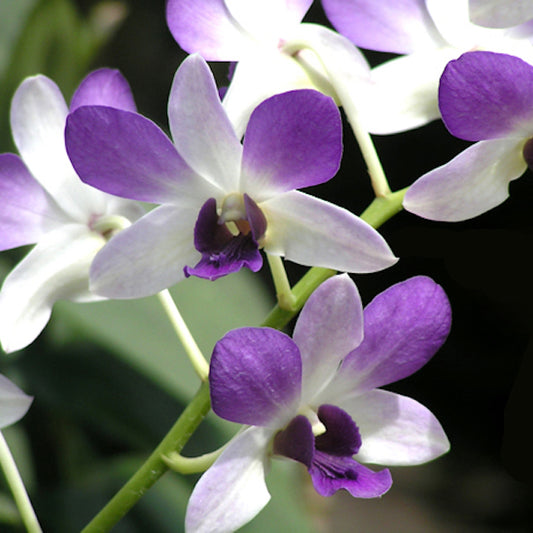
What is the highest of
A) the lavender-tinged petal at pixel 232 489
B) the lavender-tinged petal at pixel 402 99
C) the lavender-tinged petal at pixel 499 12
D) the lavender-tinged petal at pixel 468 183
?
the lavender-tinged petal at pixel 499 12

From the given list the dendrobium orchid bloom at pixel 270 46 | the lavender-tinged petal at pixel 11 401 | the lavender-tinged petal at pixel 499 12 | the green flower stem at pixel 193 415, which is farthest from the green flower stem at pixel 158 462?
the lavender-tinged petal at pixel 499 12

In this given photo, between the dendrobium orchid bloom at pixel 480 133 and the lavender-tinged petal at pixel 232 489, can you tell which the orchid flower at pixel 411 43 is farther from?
the lavender-tinged petal at pixel 232 489

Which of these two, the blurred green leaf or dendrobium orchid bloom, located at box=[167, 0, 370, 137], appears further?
the blurred green leaf

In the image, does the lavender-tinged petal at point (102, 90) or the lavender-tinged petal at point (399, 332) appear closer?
the lavender-tinged petal at point (399, 332)

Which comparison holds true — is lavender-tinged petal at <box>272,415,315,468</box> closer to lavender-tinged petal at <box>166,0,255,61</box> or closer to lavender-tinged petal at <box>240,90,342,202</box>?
lavender-tinged petal at <box>240,90,342,202</box>

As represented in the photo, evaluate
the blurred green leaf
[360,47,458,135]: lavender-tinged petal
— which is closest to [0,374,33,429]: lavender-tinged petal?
[360,47,458,135]: lavender-tinged petal

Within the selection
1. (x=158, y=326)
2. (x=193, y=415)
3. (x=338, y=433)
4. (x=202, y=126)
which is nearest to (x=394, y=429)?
(x=338, y=433)

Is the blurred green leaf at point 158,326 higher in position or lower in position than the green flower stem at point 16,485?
lower
